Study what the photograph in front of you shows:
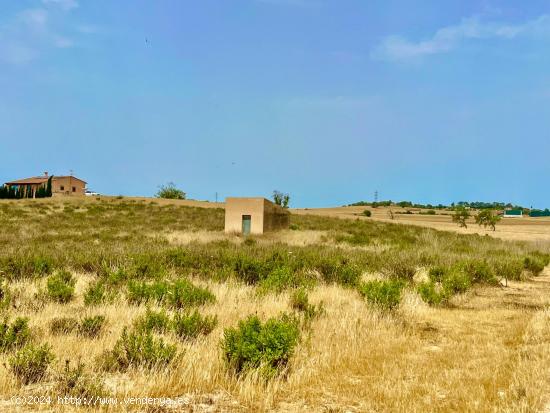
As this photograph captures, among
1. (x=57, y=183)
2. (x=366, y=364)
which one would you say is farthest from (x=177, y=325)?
(x=57, y=183)

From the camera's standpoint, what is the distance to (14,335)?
17.7ft

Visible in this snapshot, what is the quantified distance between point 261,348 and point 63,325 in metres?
3.02

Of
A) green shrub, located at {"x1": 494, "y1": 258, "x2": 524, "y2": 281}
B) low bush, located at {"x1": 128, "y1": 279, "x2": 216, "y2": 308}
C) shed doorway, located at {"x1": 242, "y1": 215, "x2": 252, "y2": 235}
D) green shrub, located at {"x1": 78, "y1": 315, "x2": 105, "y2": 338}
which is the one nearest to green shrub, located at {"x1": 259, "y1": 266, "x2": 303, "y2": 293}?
low bush, located at {"x1": 128, "y1": 279, "x2": 216, "y2": 308}

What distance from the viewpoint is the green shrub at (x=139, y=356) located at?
4.88 metres

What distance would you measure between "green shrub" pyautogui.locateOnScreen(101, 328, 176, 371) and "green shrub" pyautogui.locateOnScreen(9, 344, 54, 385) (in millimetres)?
585

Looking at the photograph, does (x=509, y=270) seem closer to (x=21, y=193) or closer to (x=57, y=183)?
(x=21, y=193)

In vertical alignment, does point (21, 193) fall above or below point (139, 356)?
above

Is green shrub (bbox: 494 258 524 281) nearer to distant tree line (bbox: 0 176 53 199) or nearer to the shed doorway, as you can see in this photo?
the shed doorway

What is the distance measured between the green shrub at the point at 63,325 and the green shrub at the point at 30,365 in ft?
4.85

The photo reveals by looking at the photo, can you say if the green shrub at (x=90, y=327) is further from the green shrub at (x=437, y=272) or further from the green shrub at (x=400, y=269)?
the green shrub at (x=437, y=272)

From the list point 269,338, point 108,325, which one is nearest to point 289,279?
point 108,325

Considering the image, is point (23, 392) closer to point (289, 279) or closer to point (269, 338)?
point (269, 338)

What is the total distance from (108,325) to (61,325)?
24.2 inches

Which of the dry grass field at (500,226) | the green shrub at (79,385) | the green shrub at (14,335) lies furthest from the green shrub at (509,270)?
the dry grass field at (500,226)
